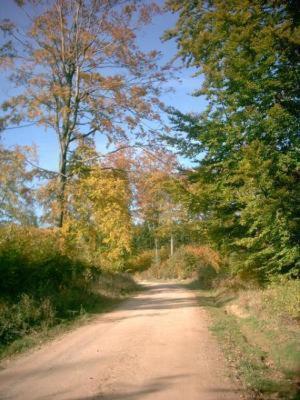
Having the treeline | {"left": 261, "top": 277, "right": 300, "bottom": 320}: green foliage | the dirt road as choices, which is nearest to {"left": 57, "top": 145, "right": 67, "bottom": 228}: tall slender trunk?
the treeline

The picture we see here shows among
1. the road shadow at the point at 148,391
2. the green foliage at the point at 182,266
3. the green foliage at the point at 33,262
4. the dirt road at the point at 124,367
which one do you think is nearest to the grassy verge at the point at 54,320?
the dirt road at the point at 124,367

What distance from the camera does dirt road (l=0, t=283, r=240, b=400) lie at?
6109mm

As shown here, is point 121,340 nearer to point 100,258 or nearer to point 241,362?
point 241,362

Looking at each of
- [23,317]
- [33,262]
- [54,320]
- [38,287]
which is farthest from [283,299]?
[33,262]

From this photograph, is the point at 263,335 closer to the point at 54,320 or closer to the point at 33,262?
the point at 54,320

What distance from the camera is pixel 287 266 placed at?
14.2 m

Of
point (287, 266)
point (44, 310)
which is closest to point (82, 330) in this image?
point (44, 310)

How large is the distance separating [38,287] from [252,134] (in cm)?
966

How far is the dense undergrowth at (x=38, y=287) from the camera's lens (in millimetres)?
10711

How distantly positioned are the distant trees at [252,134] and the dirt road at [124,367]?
173 inches

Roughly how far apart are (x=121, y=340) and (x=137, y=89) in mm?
12410

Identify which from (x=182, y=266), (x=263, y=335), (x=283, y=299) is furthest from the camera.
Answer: (x=182, y=266)

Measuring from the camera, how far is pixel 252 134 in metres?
13.7

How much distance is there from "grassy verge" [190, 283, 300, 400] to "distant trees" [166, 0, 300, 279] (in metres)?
2.17
